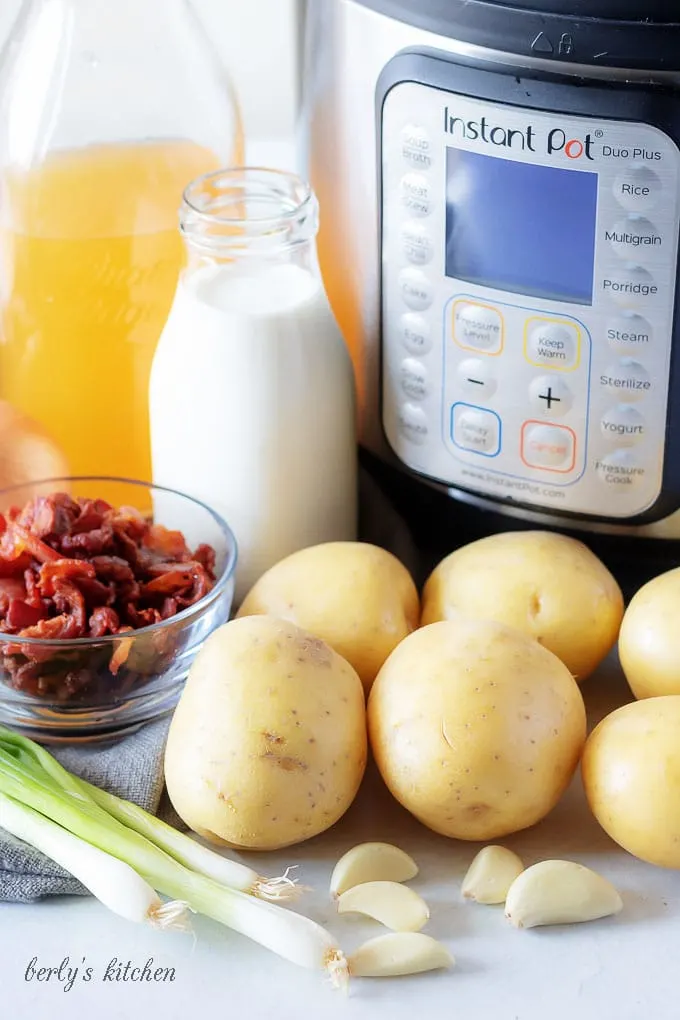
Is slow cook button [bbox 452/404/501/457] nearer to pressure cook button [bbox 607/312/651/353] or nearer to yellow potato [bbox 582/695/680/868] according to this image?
pressure cook button [bbox 607/312/651/353]

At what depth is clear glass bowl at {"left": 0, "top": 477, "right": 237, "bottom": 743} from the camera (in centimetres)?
73

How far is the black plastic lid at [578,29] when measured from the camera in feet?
2.19

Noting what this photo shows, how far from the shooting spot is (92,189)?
896mm

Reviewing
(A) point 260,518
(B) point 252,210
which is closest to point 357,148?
(B) point 252,210

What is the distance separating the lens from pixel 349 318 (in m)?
0.88

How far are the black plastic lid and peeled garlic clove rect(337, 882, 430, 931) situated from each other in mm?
397

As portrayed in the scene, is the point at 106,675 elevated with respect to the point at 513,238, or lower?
lower

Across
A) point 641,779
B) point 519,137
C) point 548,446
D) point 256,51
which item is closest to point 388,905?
point 641,779

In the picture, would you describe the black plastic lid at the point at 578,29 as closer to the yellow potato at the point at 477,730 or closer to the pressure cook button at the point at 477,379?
the pressure cook button at the point at 477,379

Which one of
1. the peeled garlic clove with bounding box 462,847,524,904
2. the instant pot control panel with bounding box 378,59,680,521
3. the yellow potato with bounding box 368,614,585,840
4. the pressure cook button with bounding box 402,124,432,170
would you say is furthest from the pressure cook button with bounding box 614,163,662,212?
the peeled garlic clove with bounding box 462,847,524,904

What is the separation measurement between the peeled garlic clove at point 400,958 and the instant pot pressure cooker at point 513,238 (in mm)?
281

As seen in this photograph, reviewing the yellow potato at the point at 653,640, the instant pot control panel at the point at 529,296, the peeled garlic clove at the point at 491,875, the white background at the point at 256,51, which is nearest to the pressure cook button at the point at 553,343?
the instant pot control panel at the point at 529,296

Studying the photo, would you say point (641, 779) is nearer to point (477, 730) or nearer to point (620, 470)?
point (477, 730)

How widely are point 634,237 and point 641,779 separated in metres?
0.27
